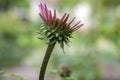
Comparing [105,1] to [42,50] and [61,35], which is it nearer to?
[42,50]

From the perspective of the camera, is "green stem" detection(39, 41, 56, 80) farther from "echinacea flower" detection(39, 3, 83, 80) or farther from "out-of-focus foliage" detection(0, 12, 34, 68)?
"out-of-focus foliage" detection(0, 12, 34, 68)

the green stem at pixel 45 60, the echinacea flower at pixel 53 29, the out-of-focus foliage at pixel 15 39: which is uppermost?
the out-of-focus foliage at pixel 15 39

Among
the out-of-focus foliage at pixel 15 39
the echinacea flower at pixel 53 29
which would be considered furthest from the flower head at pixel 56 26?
the out-of-focus foliage at pixel 15 39

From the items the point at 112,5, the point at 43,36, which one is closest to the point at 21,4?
the point at 112,5

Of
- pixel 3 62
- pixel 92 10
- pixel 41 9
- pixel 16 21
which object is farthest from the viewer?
pixel 16 21

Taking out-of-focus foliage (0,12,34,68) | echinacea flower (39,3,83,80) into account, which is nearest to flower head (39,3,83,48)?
echinacea flower (39,3,83,80)

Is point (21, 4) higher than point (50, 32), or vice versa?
point (21, 4)

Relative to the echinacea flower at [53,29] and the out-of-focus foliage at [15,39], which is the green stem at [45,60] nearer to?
the echinacea flower at [53,29]

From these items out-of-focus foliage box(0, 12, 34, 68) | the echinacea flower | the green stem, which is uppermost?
→ out-of-focus foliage box(0, 12, 34, 68)
